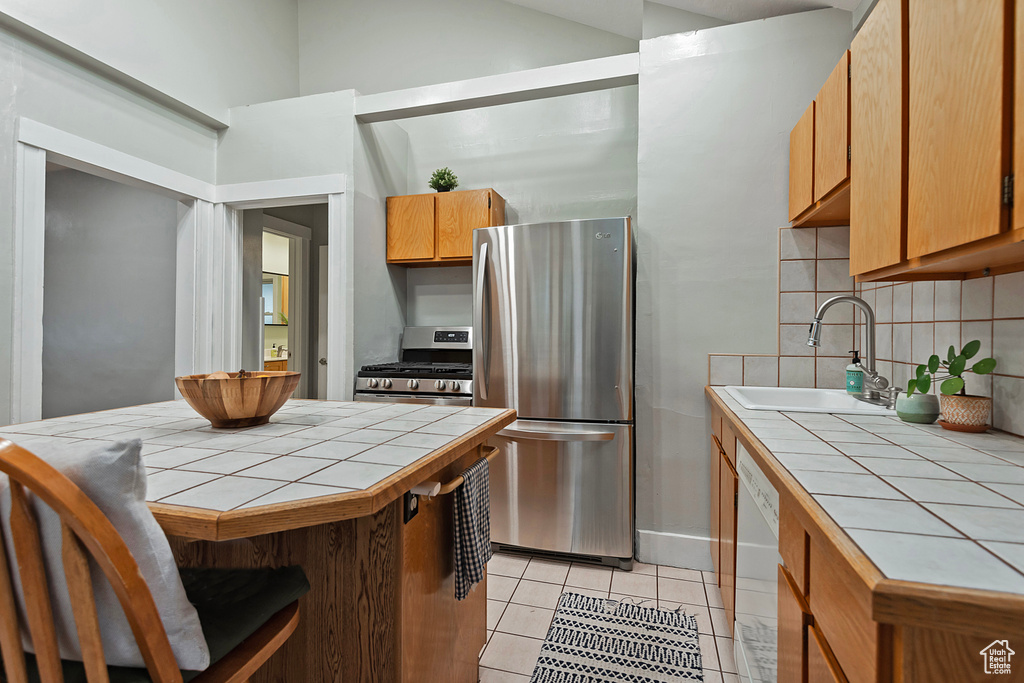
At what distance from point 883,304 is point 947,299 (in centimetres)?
54

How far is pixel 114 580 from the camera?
62cm

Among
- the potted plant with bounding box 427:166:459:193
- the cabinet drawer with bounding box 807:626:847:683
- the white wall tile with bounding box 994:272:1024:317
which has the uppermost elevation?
the potted plant with bounding box 427:166:459:193

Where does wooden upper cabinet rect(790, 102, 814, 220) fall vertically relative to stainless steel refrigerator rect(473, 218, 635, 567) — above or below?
above

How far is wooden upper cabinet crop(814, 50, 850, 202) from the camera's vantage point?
5.34ft

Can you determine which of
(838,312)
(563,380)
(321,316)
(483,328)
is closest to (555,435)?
(563,380)

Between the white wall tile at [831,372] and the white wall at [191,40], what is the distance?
367cm

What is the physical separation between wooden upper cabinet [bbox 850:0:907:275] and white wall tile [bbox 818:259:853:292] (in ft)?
2.47

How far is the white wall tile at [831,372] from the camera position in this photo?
2236 mm

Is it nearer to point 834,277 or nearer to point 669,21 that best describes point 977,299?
point 834,277

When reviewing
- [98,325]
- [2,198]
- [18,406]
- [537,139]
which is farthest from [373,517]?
[98,325]

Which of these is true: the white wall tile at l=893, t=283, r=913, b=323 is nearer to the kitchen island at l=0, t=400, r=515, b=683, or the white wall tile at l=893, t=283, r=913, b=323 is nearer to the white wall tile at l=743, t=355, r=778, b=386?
the white wall tile at l=743, t=355, r=778, b=386

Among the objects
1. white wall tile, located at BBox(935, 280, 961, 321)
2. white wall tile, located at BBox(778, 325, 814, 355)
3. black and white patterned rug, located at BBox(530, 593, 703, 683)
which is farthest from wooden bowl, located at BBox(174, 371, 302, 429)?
white wall tile, located at BBox(778, 325, 814, 355)

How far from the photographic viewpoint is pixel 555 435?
2463mm

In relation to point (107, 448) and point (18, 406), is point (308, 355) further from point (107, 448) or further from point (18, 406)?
point (107, 448)
